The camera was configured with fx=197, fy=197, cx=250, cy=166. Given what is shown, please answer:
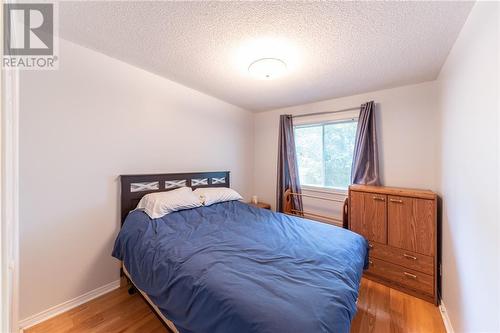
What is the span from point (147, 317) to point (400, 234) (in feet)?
8.49

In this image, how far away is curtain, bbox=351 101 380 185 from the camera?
2.58 meters

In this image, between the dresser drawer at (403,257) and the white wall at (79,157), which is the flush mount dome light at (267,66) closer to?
the white wall at (79,157)

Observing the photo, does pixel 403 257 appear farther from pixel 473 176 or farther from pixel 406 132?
pixel 406 132

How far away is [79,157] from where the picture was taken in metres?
1.81

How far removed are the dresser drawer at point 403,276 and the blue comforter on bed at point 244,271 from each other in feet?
2.38

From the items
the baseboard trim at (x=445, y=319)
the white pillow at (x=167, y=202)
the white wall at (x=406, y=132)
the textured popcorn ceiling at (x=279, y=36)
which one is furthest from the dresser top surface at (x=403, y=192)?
the white pillow at (x=167, y=202)

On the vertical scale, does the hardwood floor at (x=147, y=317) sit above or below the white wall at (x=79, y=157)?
below

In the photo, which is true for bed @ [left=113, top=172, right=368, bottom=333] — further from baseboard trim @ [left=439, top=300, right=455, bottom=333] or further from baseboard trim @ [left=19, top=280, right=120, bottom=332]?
baseboard trim @ [left=439, top=300, right=455, bottom=333]

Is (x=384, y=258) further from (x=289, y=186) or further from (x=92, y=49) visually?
(x=92, y=49)

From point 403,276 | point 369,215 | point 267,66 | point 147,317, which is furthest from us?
point 369,215

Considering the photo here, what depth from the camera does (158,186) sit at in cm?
237

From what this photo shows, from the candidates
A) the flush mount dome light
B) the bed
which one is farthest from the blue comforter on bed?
the flush mount dome light

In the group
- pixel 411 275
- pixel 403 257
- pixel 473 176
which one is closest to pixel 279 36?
pixel 473 176

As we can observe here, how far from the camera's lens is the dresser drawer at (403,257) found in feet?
6.48
